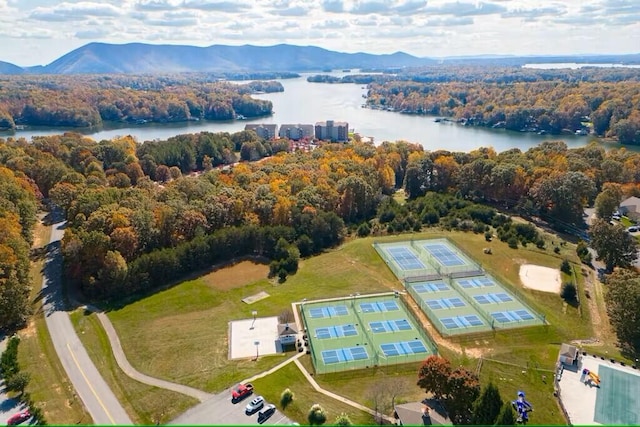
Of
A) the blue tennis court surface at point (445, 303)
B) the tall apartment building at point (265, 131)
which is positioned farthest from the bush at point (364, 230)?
the tall apartment building at point (265, 131)

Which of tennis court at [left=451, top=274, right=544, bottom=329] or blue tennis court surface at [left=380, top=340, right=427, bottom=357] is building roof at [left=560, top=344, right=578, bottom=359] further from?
blue tennis court surface at [left=380, top=340, right=427, bottom=357]

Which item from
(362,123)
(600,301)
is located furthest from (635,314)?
(362,123)

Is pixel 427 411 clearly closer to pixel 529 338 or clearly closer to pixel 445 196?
pixel 529 338

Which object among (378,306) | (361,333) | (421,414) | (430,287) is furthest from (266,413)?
(430,287)

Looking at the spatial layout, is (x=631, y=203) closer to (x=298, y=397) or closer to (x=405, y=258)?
(x=405, y=258)

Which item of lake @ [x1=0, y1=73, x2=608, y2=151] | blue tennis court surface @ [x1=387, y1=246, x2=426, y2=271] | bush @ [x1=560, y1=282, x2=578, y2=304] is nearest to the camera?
bush @ [x1=560, y1=282, x2=578, y2=304]

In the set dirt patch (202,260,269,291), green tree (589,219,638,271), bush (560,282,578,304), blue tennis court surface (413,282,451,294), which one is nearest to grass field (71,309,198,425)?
dirt patch (202,260,269,291)
